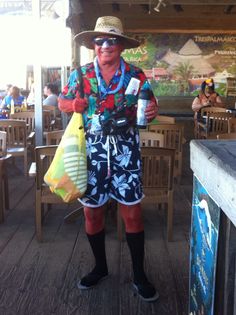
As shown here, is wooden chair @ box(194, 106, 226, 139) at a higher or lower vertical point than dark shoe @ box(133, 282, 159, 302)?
higher

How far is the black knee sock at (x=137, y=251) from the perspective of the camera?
86.7 inches

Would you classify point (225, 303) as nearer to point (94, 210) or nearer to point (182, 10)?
point (94, 210)

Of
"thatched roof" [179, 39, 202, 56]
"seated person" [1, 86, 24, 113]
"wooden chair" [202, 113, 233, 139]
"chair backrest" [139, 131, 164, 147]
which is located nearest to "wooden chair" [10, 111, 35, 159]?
"seated person" [1, 86, 24, 113]

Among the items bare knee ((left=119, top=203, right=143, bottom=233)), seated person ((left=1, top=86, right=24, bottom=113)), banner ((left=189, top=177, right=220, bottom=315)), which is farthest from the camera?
seated person ((left=1, top=86, right=24, bottom=113))

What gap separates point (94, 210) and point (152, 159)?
0.92m

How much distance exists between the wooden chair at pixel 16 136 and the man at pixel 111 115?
268 centimetres

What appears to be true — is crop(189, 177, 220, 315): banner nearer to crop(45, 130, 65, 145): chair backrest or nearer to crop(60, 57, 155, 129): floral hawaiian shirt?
crop(60, 57, 155, 129): floral hawaiian shirt

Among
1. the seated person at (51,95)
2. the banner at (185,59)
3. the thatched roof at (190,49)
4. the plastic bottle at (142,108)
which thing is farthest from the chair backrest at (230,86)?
the plastic bottle at (142,108)

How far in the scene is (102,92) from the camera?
6.68ft

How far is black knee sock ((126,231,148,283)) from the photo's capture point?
2.20 meters

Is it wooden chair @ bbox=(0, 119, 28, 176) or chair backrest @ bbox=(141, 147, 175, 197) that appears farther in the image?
wooden chair @ bbox=(0, 119, 28, 176)

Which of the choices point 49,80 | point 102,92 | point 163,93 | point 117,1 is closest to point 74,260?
point 102,92

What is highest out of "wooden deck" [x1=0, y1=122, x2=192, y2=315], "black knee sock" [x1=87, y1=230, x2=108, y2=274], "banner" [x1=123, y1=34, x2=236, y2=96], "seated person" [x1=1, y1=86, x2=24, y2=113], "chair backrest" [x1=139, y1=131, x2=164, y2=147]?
"banner" [x1=123, y1=34, x2=236, y2=96]

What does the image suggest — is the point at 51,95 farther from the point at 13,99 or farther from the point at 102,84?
the point at 102,84
